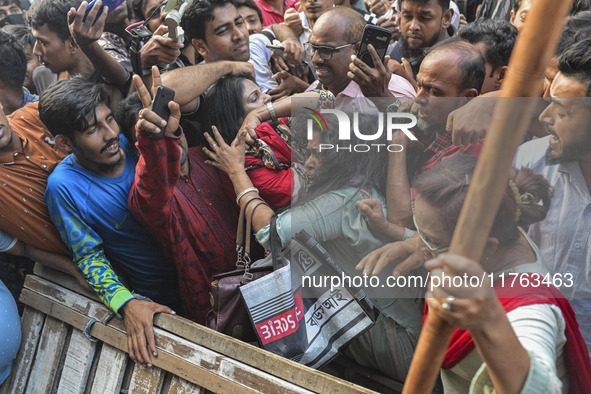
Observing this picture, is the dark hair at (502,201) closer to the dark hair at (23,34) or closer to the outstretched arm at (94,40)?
the outstretched arm at (94,40)

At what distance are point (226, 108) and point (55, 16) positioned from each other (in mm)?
1386

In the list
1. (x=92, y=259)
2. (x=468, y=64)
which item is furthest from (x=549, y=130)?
(x=92, y=259)

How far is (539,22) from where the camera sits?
957mm

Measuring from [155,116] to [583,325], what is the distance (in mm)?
1659

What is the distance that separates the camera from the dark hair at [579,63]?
6.03ft

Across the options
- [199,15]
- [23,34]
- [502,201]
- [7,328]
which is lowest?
[7,328]

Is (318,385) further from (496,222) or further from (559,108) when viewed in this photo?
(559,108)

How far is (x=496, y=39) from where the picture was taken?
2617 mm

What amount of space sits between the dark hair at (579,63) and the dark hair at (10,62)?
2941 mm

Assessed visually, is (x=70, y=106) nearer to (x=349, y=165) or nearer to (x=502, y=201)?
(x=349, y=165)

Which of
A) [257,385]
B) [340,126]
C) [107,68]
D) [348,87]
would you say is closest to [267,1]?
[107,68]

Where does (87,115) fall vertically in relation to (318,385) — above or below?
above

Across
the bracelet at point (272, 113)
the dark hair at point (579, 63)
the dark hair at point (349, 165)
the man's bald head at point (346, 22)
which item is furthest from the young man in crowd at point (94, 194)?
the dark hair at point (579, 63)

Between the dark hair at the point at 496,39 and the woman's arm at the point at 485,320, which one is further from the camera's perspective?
the dark hair at the point at 496,39
